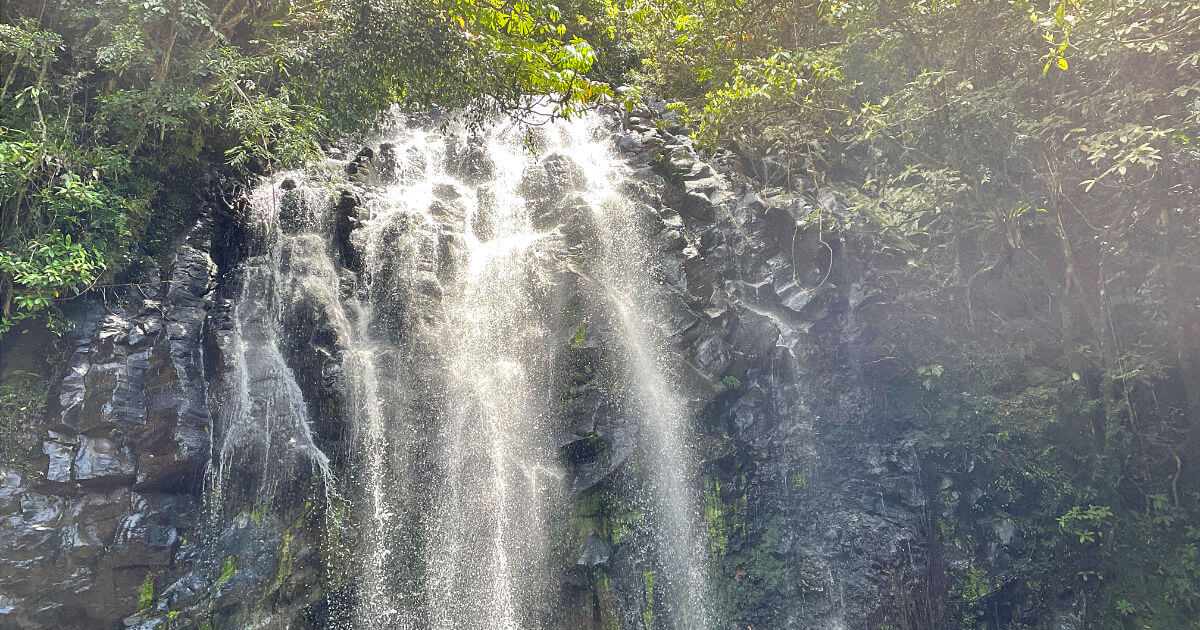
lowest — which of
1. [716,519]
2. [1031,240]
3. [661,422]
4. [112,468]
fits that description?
[716,519]

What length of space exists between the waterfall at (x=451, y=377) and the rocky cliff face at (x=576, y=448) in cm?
11

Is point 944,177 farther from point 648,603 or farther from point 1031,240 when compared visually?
point 648,603

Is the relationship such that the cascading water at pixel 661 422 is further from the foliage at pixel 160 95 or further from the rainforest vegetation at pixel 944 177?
the foliage at pixel 160 95

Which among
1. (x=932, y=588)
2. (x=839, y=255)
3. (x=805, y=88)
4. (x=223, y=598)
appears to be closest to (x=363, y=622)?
(x=223, y=598)

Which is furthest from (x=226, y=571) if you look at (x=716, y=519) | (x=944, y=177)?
(x=944, y=177)

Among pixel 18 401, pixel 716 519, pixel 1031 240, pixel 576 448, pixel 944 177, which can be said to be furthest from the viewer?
pixel 716 519

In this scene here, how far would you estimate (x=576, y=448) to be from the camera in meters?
8.02

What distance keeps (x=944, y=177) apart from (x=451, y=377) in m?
7.26

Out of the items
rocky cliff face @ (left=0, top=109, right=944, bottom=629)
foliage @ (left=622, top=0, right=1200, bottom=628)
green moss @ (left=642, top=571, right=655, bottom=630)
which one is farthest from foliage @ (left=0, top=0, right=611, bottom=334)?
green moss @ (left=642, top=571, right=655, bottom=630)

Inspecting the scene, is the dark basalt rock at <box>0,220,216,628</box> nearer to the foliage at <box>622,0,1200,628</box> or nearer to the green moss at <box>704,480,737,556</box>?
the green moss at <box>704,480,737,556</box>

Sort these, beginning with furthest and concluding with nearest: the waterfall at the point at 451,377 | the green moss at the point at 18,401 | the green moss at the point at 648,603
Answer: the green moss at the point at 648,603 → the waterfall at the point at 451,377 → the green moss at the point at 18,401

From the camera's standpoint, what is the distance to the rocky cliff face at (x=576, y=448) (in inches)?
286

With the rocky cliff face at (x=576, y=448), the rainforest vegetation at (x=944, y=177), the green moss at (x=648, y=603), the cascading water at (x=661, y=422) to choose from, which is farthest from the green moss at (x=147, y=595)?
the cascading water at (x=661, y=422)

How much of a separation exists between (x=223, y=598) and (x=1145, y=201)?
12.7 meters
